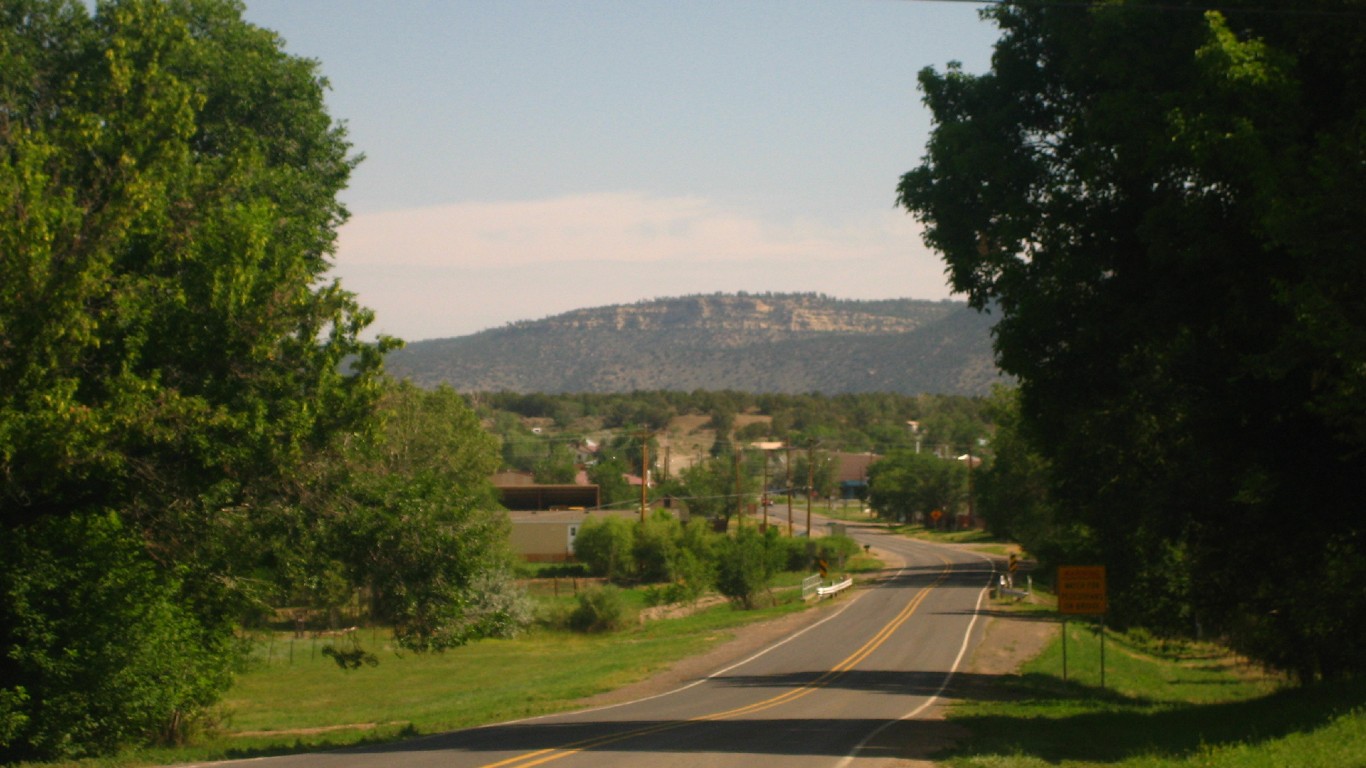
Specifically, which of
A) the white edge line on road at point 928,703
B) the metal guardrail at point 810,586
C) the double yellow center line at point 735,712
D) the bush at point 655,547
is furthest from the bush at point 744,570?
the bush at point 655,547

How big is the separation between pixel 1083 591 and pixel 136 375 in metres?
17.8

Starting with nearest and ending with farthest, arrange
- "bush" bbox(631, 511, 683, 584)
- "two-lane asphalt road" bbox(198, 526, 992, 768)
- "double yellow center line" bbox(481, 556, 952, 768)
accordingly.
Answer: "double yellow center line" bbox(481, 556, 952, 768) → "two-lane asphalt road" bbox(198, 526, 992, 768) → "bush" bbox(631, 511, 683, 584)

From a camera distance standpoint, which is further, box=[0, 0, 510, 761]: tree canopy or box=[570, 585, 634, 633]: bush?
box=[570, 585, 634, 633]: bush

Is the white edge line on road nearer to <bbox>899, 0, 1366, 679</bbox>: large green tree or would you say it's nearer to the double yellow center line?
the double yellow center line

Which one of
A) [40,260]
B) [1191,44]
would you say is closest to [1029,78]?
[1191,44]

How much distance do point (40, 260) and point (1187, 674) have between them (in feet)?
117

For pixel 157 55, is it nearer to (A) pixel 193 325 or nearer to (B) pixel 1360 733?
(A) pixel 193 325

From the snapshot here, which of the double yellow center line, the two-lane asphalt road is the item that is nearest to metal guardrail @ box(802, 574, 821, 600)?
the double yellow center line

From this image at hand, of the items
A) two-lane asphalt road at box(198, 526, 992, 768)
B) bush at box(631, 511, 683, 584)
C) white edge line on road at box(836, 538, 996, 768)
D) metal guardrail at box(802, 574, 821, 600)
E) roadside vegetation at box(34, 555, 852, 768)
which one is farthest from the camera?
bush at box(631, 511, 683, 584)

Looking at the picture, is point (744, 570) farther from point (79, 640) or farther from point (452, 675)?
point (79, 640)

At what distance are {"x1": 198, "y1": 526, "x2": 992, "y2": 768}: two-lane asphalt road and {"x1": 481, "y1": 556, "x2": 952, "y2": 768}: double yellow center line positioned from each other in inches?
1.1

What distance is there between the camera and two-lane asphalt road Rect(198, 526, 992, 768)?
1538cm

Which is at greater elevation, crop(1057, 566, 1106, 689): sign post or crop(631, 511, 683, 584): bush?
crop(1057, 566, 1106, 689): sign post

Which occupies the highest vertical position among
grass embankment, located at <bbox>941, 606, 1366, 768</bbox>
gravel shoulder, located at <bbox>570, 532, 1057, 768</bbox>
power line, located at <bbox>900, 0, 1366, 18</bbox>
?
power line, located at <bbox>900, 0, 1366, 18</bbox>
